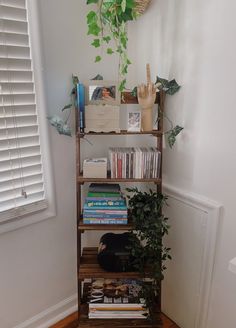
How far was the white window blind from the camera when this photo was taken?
1.27 metres

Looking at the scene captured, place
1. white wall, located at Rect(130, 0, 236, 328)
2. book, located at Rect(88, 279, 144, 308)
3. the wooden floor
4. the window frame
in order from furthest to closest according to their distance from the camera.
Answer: the wooden floor
book, located at Rect(88, 279, 144, 308)
the window frame
white wall, located at Rect(130, 0, 236, 328)

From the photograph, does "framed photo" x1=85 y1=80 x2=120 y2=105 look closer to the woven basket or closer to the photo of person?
the photo of person

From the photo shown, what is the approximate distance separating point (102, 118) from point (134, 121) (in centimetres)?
18

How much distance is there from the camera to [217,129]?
1.28 meters

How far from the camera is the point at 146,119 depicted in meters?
1.42

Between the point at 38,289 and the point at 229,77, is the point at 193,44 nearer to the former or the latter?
the point at 229,77

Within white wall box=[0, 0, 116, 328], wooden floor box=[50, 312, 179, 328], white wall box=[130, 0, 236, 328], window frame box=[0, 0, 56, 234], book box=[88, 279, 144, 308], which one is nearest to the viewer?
white wall box=[130, 0, 236, 328]

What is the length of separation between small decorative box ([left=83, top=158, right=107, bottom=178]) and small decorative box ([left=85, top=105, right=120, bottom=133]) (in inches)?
7.1

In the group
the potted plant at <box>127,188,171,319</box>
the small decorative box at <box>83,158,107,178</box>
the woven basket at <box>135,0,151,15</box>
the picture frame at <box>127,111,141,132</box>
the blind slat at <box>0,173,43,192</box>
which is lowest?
the potted plant at <box>127,188,171,319</box>

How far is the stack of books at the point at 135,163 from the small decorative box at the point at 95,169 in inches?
1.8

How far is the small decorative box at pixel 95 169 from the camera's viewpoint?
1446mm

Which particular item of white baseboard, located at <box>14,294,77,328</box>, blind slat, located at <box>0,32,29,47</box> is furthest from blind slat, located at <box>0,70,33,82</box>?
white baseboard, located at <box>14,294,77,328</box>

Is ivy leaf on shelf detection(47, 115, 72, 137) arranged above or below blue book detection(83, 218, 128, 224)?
above

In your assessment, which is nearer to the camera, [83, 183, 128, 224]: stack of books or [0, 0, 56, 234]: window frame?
[0, 0, 56, 234]: window frame
